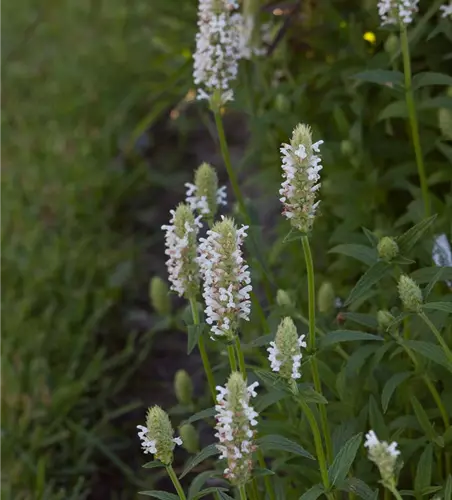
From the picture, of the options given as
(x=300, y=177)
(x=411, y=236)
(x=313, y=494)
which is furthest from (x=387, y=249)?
(x=313, y=494)

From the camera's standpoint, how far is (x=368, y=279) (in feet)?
4.28

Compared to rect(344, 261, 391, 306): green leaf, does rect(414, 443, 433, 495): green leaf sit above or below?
below

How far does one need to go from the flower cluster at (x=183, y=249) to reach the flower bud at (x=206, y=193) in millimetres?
147

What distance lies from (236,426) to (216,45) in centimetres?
83

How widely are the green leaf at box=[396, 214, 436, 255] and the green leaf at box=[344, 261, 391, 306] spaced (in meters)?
0.04

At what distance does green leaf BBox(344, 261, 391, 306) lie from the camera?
4.20 feet

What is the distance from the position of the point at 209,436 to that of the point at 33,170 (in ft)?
4.02

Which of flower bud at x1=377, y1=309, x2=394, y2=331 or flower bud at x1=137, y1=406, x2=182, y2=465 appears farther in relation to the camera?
flower bud at x1=377, y1=309, x2=394, y2=331

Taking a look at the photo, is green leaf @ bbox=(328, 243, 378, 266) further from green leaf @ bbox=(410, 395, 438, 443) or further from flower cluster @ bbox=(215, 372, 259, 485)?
flower cluster @ bbox=(215, 372, 259, 485)

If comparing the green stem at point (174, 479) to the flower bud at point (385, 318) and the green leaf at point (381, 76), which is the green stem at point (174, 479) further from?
the green leaf at point (381, 76)

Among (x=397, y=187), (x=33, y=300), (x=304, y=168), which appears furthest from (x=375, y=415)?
(x=33, y=300)

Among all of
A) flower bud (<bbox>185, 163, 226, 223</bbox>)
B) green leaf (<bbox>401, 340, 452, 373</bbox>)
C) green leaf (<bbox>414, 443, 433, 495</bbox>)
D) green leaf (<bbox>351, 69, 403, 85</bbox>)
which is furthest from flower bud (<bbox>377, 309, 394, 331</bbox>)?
green leaf (<bbox>351, 69, 403, 85</bbox>)

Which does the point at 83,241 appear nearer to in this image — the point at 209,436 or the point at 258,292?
the point at 258,292

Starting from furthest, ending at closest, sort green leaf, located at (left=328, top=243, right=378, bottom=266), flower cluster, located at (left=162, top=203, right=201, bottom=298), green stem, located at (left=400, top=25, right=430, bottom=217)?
green stem, located at (left=400, top=25, right=430, bottom=217), green leaf, located at (left=328, top=243, right=378, bottom=266), flower cluster, located at (left=162, top=203, right=201, bottom=298)
